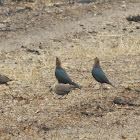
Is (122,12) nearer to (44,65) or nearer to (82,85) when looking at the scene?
(44,65)

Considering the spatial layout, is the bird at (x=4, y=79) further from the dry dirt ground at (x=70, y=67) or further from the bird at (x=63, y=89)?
the bird at (x=63, y=89)

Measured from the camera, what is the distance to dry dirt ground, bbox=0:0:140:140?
25.7 ft

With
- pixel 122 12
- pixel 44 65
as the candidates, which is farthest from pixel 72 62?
pixel 122 12

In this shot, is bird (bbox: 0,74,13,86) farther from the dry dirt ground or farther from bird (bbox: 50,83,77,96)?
bird (bbox: 50,83,77,96)

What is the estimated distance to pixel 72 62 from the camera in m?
12.4

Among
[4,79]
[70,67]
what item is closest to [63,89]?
[4,79]

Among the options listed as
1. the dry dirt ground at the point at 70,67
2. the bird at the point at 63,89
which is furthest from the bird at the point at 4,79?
the bird at the point at 63,89

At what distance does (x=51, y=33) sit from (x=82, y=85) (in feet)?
18.4

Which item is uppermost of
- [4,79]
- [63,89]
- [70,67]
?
[63,89]

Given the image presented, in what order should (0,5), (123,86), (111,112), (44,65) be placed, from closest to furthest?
1. (111,112)
2. (123,86)
3. (44,65)
4. (0,5)

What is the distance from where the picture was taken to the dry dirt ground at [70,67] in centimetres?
784

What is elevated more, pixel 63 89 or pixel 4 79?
pixel 63 89

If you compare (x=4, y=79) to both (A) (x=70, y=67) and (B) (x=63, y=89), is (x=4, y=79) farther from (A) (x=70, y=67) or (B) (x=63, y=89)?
(A) (x=70, y=67)

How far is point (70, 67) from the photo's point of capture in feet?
39.1
